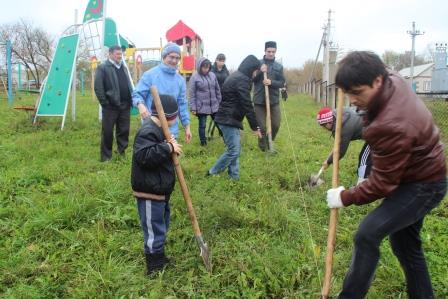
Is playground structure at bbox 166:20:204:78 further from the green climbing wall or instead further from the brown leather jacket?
the brown leather jacket

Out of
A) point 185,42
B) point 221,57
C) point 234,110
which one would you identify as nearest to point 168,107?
point 234,110

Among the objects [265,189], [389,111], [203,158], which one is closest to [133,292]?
[389,111]

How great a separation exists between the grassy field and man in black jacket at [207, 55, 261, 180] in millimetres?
309

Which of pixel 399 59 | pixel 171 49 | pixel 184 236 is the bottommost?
pixel 184 236

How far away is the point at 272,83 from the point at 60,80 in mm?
5227

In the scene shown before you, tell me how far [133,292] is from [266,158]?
397 cm

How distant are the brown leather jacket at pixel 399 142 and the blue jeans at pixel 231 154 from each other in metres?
3.02

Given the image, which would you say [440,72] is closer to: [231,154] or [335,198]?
[231,154]

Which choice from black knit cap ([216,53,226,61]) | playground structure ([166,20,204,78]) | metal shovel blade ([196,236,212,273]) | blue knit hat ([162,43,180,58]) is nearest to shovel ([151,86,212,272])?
metal shovel blade ([196,236,212,273])

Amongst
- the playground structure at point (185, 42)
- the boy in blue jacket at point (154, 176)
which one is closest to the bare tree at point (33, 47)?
the playground structure at point (185, 42)

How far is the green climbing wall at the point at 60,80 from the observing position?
9.07 m

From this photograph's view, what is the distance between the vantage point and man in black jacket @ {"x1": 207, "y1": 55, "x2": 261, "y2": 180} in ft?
16.9

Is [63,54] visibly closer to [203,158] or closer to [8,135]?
[8,135]

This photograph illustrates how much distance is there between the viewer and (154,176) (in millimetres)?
2916
